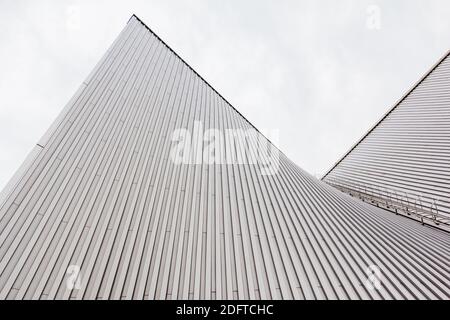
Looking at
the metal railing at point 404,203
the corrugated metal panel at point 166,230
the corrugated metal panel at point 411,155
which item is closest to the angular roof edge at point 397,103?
the corrugated metal panel at point 411,155

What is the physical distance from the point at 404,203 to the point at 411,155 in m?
2.89

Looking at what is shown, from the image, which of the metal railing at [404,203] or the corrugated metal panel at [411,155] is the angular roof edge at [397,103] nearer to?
the corrugated metal panel at [411,155]

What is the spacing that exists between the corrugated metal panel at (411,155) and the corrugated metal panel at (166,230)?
1.71 m

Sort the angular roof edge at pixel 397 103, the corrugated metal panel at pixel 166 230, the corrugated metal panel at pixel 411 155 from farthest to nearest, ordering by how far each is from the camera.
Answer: the angular roof edge at pixel 397 103, the corrugated metal panel at pixel 411 155, the corrugated metal panel at pixel 166 230

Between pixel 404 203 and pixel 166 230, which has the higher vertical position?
pixel 404 203

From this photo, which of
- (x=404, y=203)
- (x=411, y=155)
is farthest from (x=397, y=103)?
(x=404, y=203)

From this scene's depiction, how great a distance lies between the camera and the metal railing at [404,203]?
9.34m

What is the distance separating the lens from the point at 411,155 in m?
12.5

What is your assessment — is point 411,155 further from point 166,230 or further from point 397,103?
point 166,230

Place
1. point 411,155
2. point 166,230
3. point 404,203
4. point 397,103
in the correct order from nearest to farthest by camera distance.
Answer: point 166,230 < point 404,203 < point 411,155 < point 397,103

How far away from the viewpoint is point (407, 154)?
42.1 feet

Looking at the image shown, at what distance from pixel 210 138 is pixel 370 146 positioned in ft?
42.6

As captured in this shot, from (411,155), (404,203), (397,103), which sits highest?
(397,103)
